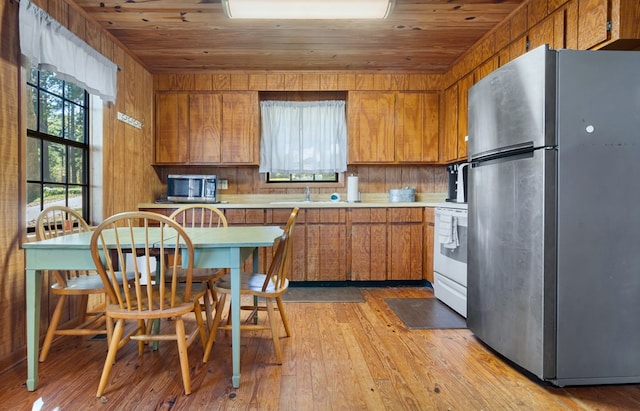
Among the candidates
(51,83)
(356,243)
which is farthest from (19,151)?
(356,243)

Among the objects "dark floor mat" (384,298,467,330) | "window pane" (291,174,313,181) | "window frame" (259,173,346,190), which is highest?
"window pane" (291,174,313,181)

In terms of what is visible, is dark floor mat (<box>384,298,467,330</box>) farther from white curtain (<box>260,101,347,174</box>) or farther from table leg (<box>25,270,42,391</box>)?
table leg (<box>25,270,42,391</box>)

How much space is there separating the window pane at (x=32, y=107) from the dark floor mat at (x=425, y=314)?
286 centimetres

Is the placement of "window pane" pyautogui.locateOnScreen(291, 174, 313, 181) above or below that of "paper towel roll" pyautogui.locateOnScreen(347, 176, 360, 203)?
above

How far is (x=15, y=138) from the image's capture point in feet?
6.40

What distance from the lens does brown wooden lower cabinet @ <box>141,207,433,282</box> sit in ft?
11.9

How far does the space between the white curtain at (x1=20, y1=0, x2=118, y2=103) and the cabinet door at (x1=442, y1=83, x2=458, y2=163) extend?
10.6ft

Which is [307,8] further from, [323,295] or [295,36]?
[323,295]

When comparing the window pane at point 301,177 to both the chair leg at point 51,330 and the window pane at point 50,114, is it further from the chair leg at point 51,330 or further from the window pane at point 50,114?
the chair leg at point 51,330

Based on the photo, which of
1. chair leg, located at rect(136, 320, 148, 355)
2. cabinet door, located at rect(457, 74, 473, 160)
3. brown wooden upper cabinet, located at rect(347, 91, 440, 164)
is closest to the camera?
chair leg, located at rect(136, 320, 148, 355)

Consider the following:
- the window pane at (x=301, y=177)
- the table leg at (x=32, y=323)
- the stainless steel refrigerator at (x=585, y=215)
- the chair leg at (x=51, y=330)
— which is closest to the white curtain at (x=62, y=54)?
the table leg at (x=32, y=323)

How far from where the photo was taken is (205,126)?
3844 mm

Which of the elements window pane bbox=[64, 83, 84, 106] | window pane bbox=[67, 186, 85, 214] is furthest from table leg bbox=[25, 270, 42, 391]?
window pane bbox=[64, 83, 84, 106]

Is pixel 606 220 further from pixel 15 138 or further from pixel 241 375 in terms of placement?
pixel 15 138
